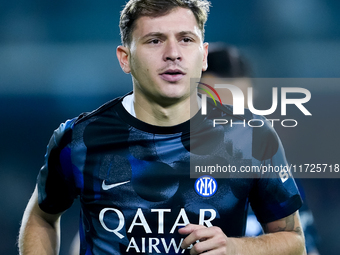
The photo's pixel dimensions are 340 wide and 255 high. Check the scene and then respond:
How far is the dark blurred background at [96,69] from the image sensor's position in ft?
7.68

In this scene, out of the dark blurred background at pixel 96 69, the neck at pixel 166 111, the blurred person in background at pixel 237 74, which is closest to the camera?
the neck at pixel 166 111

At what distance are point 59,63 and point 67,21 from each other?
0.27 metres

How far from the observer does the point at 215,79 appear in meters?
2.18

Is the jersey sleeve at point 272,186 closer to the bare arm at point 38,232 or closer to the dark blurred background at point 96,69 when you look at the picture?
the dark blurred background at point 96,69

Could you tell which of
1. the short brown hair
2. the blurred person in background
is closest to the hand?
the short brown hair

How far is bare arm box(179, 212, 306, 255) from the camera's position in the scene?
1.23 meters

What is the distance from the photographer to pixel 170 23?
1.49 meters

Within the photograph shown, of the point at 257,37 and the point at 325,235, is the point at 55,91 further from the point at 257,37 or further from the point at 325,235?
the point at 325,235

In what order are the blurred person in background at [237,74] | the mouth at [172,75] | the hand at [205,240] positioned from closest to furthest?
1. the hand at [205,240]
2. the mouth at [172,75]
3. the blurred person in background at [237,74]

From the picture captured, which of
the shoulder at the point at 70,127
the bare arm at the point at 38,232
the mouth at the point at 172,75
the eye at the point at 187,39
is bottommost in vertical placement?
the bare arm at the point at 38,232

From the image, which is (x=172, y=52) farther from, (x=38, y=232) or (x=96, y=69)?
(x=96, y=69)

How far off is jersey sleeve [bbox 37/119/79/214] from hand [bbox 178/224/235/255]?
587 millimetres

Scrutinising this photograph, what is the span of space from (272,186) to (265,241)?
215mm

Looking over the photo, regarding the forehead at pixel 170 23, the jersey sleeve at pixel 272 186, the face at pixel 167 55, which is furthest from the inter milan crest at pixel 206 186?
the forehead at pixel 170 23
